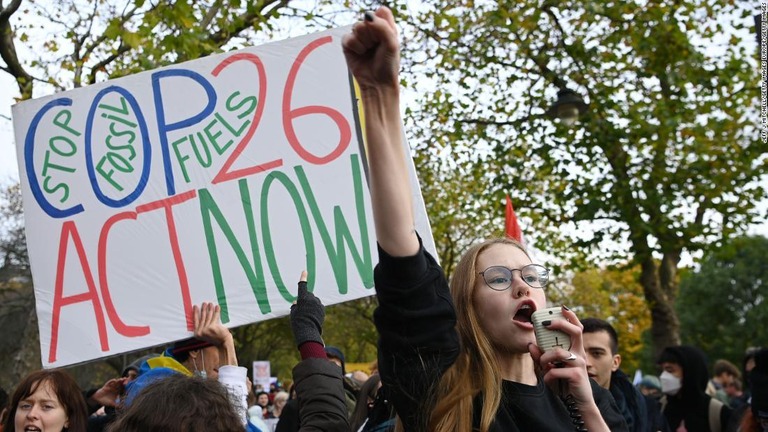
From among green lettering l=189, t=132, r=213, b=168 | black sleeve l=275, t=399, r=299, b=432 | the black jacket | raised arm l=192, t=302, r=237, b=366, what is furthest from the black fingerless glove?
the black jacket

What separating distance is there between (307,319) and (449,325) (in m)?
0.93

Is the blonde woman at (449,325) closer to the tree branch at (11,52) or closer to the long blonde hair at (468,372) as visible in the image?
the long blonde hair at (468,372)

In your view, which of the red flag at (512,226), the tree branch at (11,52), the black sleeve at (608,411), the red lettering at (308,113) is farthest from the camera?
the tree branch at (11,52)

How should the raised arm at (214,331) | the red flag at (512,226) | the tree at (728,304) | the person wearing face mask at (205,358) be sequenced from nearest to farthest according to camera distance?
the person wearing face mask at (205,358)
the raised arm at (214,331)
the red flag at (512,226)
the tree at (728,304)

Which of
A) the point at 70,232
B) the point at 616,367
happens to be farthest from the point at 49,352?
the point at 616,367

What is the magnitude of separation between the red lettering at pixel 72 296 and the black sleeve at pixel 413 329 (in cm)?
193

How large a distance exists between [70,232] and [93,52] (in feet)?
25.8

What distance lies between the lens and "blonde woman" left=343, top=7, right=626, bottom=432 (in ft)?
6.55

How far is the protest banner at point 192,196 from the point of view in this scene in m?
3.68

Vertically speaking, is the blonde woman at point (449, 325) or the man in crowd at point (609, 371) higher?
the blonde woman at point (449, 325)

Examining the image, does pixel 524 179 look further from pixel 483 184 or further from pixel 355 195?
pixel 355 195

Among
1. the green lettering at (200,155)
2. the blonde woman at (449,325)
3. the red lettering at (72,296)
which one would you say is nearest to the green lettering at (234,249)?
the green lettering at (200,155)

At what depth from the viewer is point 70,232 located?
3814mm

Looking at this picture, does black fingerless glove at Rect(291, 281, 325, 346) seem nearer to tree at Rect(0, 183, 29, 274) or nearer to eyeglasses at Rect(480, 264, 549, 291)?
eyeglasses at Rect(480, 264, 549, 291)
